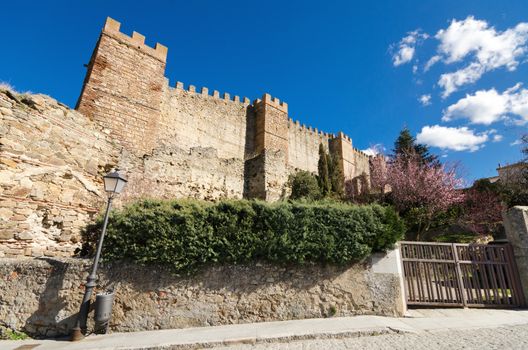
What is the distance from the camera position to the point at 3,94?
6.50m

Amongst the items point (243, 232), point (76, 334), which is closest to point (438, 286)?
point (243, 232)

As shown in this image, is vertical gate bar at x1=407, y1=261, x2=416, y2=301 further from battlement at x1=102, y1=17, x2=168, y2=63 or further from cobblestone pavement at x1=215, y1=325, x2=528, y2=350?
battlement at x1=102, y1=17, x2=168, y2=63

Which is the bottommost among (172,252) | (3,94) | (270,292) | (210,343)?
(210,343)

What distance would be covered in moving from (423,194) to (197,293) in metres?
12.6

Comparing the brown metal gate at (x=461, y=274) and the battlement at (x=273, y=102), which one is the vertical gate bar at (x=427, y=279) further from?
the battlement at (x=273, y=102)

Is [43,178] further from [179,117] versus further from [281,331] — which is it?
[179,117]

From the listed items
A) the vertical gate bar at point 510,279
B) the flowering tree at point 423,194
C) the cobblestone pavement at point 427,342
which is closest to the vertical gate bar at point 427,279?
the cobblestone pavement at point 427,342

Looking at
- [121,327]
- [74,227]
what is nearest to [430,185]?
[121,327]

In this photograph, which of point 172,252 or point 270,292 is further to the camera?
point 270,292

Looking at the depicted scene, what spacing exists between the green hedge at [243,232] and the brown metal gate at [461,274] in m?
0.99

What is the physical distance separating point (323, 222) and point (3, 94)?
8604 millimetres

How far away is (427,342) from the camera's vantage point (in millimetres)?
4156

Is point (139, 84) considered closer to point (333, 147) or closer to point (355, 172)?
point (333, 147)

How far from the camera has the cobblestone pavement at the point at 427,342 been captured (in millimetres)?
3963
